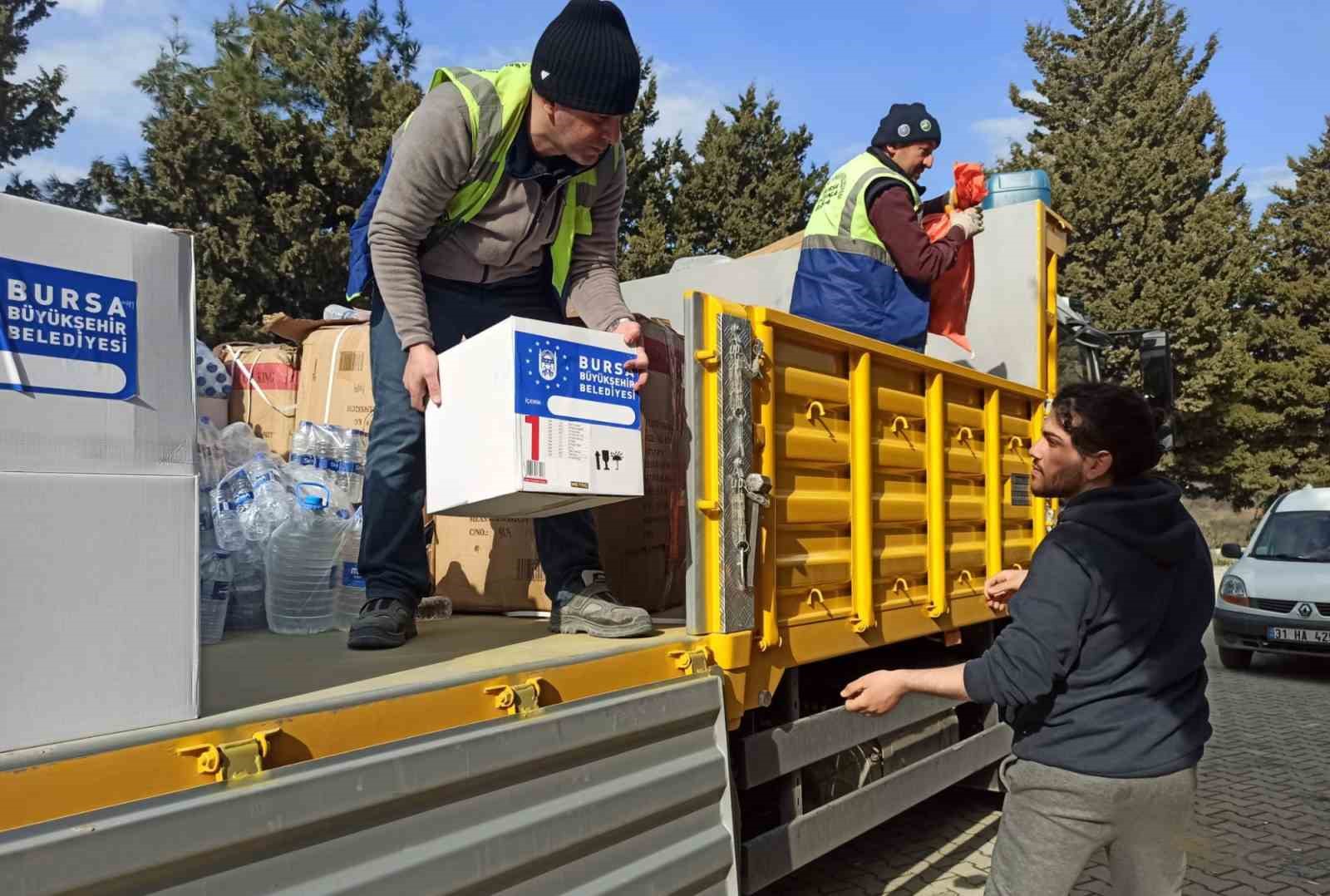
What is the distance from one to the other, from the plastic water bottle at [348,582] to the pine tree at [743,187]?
18.4 metres

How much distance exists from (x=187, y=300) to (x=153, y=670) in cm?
58

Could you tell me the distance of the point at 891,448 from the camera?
132 inches

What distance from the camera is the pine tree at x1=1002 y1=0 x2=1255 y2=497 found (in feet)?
81.9

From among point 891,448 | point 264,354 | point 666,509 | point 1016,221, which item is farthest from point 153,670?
point 1016,221

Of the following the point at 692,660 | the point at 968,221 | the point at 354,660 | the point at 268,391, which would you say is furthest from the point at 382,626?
the point at 968,221

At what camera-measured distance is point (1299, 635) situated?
349 inches

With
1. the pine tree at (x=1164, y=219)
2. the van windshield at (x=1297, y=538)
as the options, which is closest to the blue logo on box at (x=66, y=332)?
the van windshield at (x=1297, y=538)

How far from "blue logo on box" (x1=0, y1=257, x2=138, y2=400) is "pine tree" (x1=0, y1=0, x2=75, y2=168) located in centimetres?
2293

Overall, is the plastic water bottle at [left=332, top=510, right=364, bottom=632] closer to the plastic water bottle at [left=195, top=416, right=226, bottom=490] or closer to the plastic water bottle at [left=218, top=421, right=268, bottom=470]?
the plastic water bottle at [left=195, top=416, right=226, bottom=490]

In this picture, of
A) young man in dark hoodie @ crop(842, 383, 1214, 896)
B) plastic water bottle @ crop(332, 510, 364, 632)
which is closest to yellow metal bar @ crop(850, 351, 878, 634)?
young man in dark hoodie @ crop(842, 383, 1214, 896)

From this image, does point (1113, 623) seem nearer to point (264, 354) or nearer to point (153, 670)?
point (153, 670)

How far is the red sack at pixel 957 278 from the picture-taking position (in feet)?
14.0

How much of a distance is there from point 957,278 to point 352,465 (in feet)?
8.65

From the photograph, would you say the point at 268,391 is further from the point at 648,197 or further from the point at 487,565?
the point at 648,197
